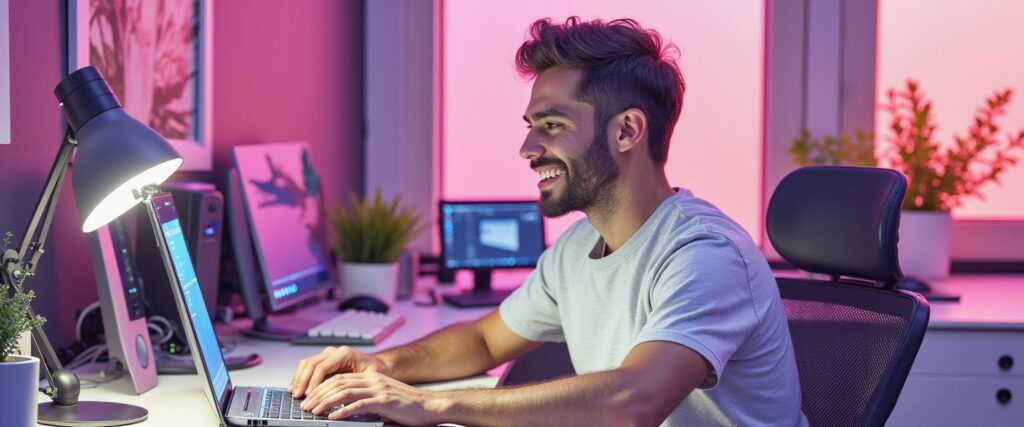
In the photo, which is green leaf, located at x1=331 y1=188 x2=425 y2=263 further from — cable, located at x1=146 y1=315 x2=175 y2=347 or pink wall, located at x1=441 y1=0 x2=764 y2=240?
cable, located at x1=146 y1=315 x2=175 y2=347

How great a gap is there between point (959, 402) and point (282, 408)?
1.88 m

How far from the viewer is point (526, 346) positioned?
2.09 m

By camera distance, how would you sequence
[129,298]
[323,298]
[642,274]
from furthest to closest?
1. [323,298]
2. [129,298]
3. [642,274]

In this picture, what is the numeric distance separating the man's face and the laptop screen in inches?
21.8

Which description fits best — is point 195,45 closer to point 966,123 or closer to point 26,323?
point 26,323

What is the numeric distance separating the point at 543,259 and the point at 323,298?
4.03 feet

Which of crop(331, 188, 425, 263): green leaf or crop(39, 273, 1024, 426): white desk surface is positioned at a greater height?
crop(331, 188, 425, 263): green leaf

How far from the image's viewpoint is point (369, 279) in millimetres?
3020

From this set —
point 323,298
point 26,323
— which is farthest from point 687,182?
point 26,323

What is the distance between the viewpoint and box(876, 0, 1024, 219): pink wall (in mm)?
3725

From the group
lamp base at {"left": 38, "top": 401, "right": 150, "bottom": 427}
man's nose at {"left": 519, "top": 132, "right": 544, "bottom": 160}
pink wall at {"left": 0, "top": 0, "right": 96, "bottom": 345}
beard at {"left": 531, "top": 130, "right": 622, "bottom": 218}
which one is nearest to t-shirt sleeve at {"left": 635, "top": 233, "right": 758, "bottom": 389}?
beard at {"left": 531, "top": 130, "right": 622, "bottom": 218}

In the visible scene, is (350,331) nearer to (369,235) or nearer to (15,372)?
(369,235)

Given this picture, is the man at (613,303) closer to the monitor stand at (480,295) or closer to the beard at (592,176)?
the beard at (592,176)

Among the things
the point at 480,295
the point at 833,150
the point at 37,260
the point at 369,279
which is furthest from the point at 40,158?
the point at 833,150
